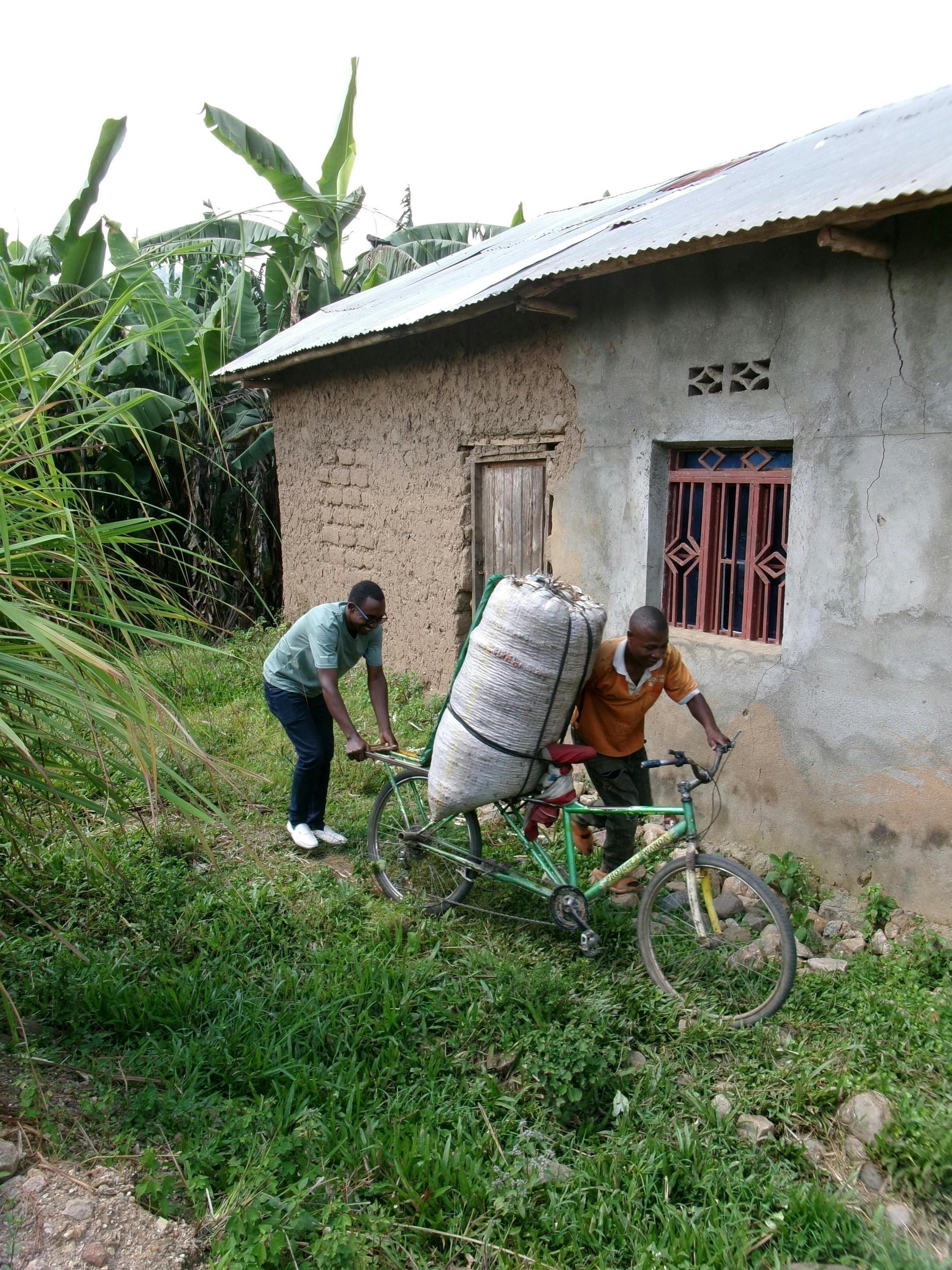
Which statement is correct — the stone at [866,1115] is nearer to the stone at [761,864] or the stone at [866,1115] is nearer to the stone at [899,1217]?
the stone at [899,1217]

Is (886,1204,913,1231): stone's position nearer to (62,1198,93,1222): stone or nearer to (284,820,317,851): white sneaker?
(62,1198,93,1222): stone

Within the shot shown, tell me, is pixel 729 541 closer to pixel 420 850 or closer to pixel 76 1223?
pixel 420 850

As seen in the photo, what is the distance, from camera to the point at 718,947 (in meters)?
3.36

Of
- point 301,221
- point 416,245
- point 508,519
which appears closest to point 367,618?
point 508,519

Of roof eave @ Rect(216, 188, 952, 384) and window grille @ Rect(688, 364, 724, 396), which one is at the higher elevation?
roof eave @ Rect(216, 188, 952, 384)

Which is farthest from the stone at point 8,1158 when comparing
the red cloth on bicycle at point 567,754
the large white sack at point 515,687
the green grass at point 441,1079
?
the red cloth on bicycle at point 567,754

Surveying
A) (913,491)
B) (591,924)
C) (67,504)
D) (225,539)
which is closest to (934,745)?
(913,491)

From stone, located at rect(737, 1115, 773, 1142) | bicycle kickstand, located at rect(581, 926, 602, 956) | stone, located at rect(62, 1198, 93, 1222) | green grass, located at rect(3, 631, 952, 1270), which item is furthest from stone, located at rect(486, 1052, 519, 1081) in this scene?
stone, located at rect(62, 1198, 93, 1222)

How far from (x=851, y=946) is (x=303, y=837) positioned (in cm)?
254

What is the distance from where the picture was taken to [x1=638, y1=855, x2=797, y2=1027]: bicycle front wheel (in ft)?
10.1

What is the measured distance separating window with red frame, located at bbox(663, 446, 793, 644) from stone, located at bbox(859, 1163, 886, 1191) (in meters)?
2.37

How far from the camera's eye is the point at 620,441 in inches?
194

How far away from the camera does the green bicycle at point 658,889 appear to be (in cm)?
321

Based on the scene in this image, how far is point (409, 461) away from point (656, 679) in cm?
349
